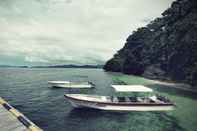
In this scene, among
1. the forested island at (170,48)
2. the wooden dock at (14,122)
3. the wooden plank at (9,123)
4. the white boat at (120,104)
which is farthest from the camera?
the forested island at (170,48)

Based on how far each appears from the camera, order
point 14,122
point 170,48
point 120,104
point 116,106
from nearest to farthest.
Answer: point 14,122 → point 120,104 → point 116,106 → point 170,48

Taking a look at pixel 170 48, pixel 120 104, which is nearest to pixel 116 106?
pixel 120 104

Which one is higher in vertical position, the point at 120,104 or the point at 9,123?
the point at 9,123

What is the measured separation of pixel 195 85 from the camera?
2628 inches

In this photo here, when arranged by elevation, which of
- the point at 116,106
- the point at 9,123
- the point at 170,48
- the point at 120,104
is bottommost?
the point at 116,106

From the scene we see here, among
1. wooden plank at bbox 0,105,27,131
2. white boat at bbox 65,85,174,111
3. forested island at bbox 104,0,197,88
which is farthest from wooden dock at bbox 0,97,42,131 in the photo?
forested island at bbox 104,0,197,88

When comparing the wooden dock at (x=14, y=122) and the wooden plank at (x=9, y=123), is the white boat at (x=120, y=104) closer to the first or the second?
the wooden dock at (x=14, y=122)

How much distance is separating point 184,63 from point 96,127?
192 ft

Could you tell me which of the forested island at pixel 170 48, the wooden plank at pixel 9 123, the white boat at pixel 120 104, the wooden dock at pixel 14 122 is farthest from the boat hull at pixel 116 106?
the forested island at pixel 170 48

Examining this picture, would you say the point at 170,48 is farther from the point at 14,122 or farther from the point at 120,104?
the point at 14,122

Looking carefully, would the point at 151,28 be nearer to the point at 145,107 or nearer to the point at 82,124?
the point at 145,107

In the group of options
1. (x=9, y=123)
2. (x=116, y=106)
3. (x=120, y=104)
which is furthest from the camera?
(x=116, y=106)

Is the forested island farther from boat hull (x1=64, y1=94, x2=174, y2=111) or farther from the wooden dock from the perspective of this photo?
the wooden dock

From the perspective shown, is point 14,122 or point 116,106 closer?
point 14,122
